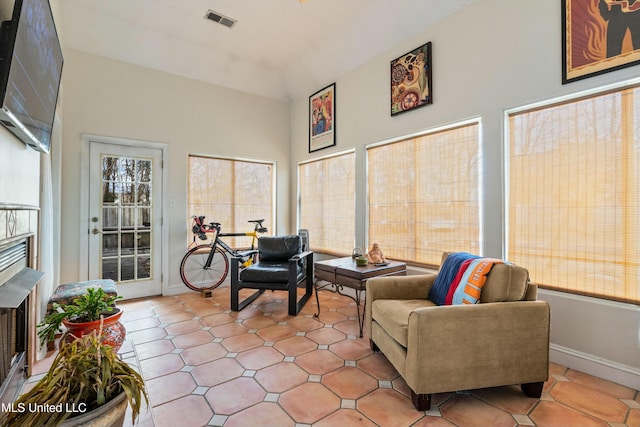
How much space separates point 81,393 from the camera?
3.64ft

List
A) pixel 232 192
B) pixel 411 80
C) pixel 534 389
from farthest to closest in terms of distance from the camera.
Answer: pixel 232 192 → pixel 411 80 → pixel 534 389

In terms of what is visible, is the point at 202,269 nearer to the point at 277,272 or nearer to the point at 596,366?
the point at 277,272

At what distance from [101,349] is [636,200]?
10.3 feet

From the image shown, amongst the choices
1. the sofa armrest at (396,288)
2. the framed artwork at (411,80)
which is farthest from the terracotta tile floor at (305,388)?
the framed artwork at (411,80)

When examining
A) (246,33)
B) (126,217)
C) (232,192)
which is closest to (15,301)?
(126,217)

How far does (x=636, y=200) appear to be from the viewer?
1.96 meters

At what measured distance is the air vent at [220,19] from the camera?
346cm

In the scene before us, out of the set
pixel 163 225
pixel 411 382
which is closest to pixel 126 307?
pixel 163 225

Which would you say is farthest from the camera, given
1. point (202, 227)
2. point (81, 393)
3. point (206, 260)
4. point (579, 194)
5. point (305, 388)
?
point (206, 260)

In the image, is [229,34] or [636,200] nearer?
[636,200]

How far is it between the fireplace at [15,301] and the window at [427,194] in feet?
10.3

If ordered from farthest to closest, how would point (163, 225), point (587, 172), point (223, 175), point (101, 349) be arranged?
1. point (223, 175)
2. point (163, 225)
3. point (587, 172)
4. point (101, 349)

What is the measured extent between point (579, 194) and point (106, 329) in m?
3.59

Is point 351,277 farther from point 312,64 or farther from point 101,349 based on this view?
point 312,64
